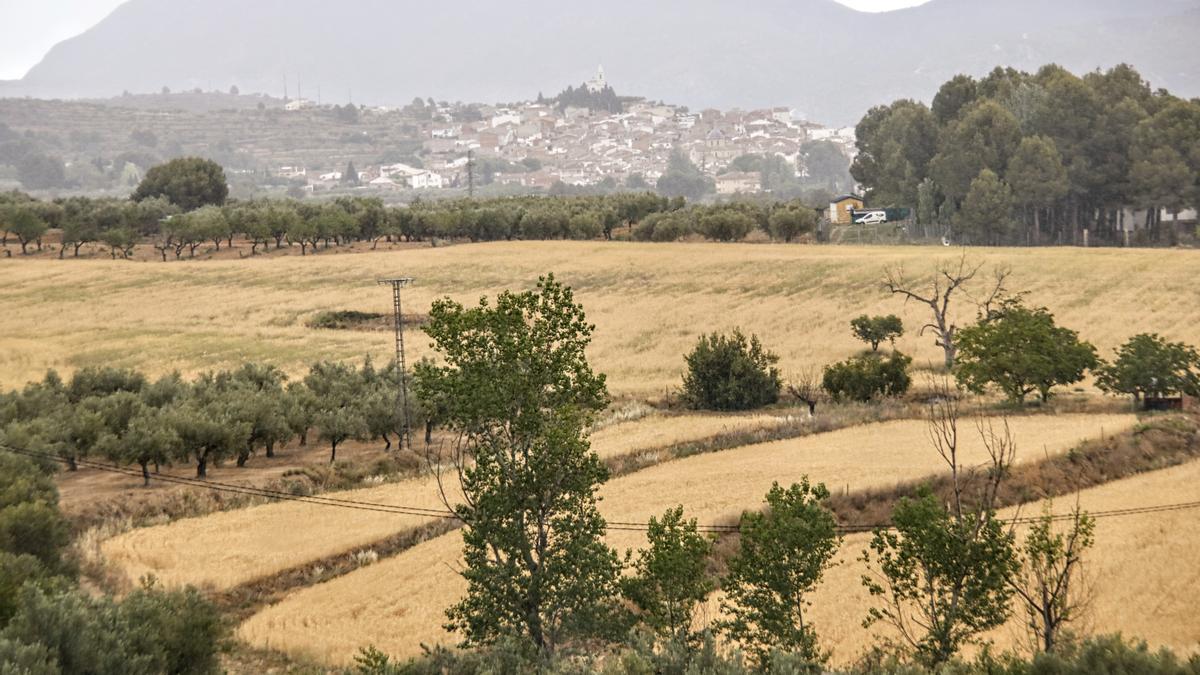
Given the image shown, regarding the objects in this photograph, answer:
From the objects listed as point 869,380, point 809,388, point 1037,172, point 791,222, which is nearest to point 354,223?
point 791,222

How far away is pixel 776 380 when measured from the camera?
52.9m

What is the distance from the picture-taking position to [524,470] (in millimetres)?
21547

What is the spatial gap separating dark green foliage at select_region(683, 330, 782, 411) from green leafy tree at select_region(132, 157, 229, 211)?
11803cm

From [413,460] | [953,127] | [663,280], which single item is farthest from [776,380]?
[953,127]

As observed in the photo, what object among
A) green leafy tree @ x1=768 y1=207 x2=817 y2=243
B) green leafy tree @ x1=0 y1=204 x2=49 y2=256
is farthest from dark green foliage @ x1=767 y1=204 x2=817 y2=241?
green leafy tree @ x1=0 y1=204 x2=49 y2=256

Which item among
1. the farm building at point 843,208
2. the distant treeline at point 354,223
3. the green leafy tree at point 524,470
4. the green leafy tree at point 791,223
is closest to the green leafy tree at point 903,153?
the farm building at point 843,208

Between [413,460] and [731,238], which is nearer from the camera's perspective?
[413,460]

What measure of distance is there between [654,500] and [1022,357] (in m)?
20.8

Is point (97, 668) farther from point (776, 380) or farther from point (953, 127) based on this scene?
point (953, 127)

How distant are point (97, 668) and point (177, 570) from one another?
12.2 meters

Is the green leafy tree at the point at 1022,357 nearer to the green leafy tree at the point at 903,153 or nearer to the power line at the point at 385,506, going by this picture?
the power line at the point at 385,506

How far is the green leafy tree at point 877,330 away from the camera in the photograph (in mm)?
60469

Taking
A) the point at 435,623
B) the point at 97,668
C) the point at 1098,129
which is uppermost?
the point at 1098,129

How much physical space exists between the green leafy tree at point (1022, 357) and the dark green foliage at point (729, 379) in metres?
8.82
